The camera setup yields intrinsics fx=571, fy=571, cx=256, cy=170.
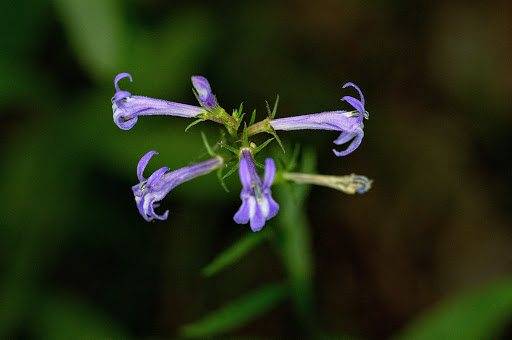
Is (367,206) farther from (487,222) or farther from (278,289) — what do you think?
(278,289)

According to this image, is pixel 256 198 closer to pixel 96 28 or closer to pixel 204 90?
pixel 204 90

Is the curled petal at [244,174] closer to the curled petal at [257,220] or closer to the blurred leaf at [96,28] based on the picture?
the curled petal at [257,220]

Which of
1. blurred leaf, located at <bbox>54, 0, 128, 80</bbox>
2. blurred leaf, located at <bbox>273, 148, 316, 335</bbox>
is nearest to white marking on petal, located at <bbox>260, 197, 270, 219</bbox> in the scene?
blurred leaf, located at <bbox>273, 148, 316, 335</bbox>

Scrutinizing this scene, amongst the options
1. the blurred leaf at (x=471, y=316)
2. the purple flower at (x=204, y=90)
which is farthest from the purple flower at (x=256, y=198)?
the blurred leaf at (x=471, y=316)

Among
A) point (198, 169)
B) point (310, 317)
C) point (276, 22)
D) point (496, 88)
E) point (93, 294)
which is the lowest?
point (310, 317)

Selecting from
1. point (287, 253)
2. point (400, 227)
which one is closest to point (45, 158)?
point (287, 253)

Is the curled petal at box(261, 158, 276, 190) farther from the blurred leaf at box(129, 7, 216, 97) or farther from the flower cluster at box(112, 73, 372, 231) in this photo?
the blurred leaf at box(129, 7, 216, 97)
